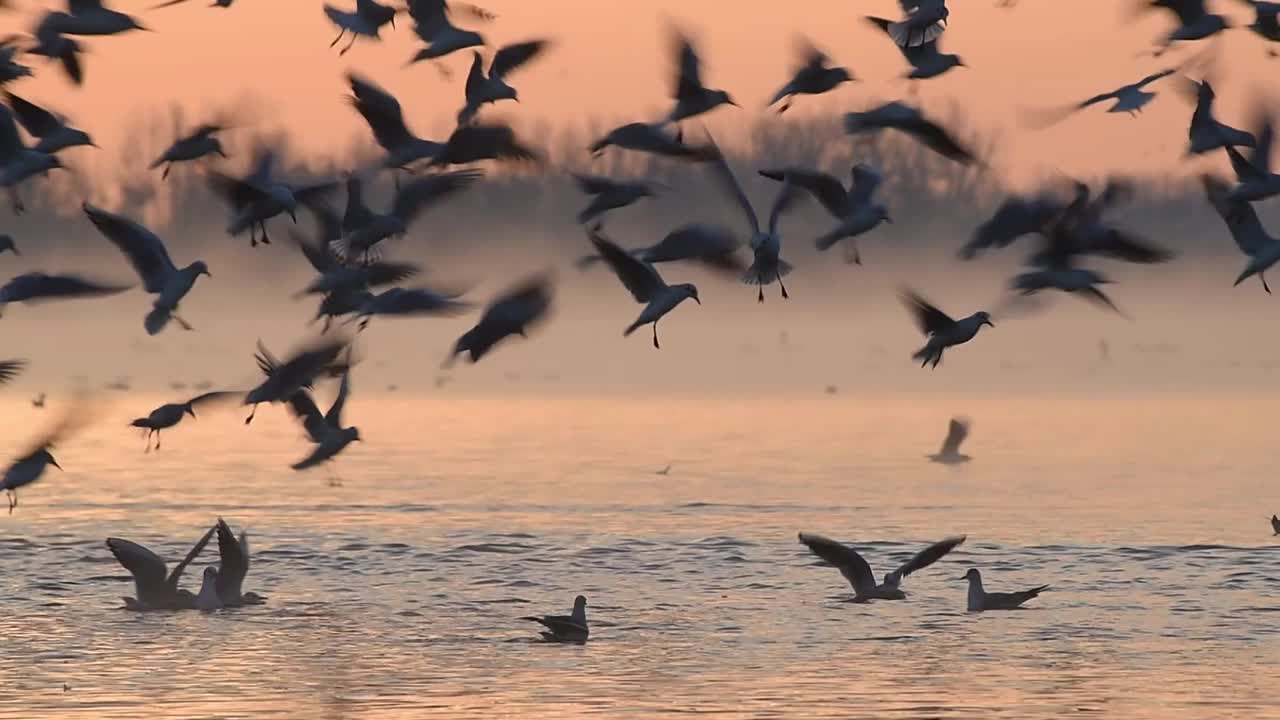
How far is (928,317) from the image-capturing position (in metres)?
23.0

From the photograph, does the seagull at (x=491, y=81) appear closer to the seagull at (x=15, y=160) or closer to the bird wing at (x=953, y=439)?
the seagull at (x=15, y=160)

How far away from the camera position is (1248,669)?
25.3 meters

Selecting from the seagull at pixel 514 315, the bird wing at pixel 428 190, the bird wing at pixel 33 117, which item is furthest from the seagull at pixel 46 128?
the seagull at pixel 514 315

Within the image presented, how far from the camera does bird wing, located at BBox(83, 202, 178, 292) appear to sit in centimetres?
2334

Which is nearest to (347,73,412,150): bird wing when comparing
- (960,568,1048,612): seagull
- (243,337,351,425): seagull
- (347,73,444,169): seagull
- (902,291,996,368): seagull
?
(347,73,444,169): seagull

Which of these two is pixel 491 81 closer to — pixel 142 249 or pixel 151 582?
pixel 142 249

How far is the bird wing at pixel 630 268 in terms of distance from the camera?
2280cm

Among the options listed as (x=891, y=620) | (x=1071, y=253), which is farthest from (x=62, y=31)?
(x=891, y=620)

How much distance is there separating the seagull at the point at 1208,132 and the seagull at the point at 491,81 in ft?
18.1

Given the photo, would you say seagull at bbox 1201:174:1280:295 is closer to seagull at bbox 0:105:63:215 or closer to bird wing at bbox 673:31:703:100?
bird wing at bbox 673:31:703:100

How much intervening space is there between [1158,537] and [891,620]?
9.36 metres

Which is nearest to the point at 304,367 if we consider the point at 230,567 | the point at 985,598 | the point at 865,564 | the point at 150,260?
the point at 150,260

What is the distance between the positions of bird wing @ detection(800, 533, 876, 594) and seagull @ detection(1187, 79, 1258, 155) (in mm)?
5737

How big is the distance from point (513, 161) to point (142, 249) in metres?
3.17
